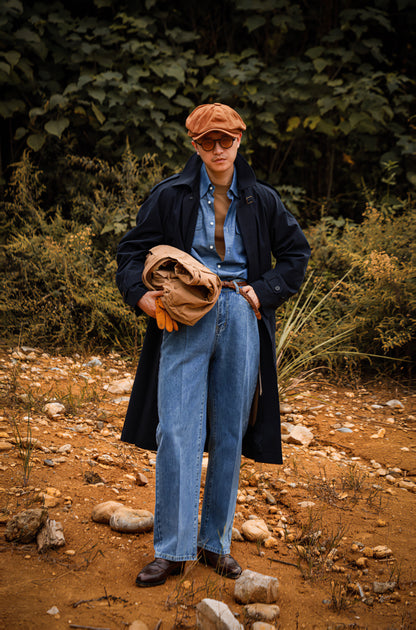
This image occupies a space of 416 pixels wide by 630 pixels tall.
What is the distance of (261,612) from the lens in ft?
6.48

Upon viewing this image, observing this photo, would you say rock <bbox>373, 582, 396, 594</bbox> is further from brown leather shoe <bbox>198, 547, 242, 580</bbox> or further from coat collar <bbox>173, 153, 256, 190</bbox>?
coat collar <bbox>173, 153, 256, 190</bbox>

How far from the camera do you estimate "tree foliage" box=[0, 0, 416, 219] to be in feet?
19.3

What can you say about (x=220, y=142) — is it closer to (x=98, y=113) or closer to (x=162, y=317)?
(x=162, y=317)

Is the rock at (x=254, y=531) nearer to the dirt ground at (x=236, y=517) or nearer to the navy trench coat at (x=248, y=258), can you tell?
the dirt ground at (x=236, y=517)

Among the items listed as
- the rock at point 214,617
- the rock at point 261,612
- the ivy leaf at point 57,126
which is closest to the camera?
the rock at point 214,617

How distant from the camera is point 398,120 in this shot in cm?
647

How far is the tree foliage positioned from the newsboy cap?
385 centimetres

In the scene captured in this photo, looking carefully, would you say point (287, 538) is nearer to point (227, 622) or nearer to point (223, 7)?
point (227, 622)

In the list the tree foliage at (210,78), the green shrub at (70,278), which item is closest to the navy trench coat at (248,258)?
the green shrub at (70,278)

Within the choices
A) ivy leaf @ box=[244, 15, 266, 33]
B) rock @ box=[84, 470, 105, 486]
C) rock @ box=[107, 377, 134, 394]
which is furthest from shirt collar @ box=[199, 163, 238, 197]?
ivy leaf @ box=[244, 15, 266, 33]

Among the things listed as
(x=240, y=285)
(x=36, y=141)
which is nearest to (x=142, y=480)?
(x=240, y=285)

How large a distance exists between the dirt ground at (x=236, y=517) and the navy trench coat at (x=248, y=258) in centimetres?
51

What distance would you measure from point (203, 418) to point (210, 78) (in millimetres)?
5104

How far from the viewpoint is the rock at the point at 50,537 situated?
225 centimetres
